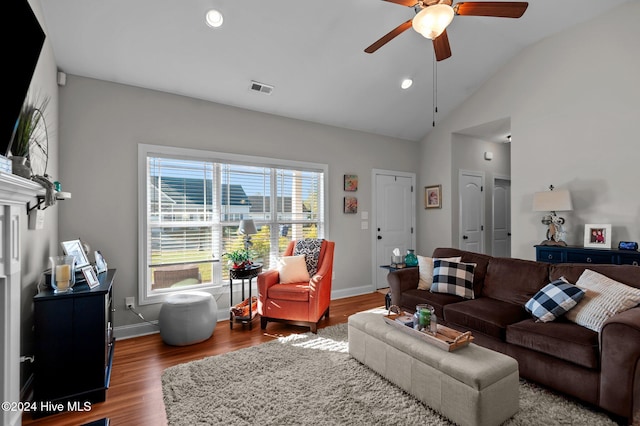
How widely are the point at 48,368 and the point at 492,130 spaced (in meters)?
6.10

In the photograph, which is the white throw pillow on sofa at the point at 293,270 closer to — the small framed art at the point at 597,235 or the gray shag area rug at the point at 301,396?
the gray shag area rug at the point at 301,396

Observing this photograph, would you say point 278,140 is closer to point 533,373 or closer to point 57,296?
point 57,296

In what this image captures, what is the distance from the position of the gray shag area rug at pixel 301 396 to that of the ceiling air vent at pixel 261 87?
2919 millimetres

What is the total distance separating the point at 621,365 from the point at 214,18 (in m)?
3.88

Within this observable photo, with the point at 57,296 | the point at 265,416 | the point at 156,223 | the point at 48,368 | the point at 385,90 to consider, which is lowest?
the point at 265,416

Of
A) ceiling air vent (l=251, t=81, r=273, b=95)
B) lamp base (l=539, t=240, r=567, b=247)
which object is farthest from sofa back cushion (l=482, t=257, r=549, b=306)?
ceiling air vent (l=251, t=81, r=273, b=95)

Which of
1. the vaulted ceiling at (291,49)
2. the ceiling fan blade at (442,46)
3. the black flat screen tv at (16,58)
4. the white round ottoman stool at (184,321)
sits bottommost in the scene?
the white round ottoman stool at (184,321)

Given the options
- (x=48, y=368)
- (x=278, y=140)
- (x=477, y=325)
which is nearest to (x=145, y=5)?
(x=278, y=140)

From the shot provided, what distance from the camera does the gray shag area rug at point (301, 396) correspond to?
1.85 metres

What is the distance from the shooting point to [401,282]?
3260 mm

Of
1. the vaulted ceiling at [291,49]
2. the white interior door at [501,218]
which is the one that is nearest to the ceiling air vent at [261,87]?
the vaulted ceiling at [291,49]

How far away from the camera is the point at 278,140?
4.21 m

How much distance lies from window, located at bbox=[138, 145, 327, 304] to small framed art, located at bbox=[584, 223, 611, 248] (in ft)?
11.4

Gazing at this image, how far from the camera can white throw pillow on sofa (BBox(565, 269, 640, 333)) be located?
78.8 inches
